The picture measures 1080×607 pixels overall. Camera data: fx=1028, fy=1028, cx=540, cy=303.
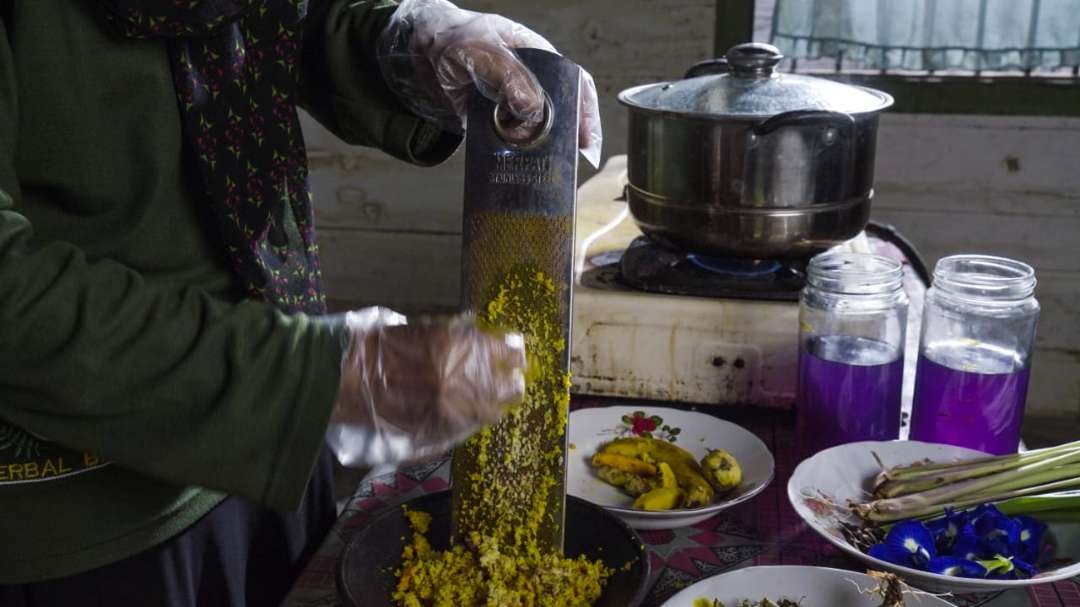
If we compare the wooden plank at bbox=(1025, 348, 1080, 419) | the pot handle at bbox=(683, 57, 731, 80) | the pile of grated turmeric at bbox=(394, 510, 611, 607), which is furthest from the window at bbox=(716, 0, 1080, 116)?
the pile of grated turmeric at bbox=(394, 510, 611, 607)

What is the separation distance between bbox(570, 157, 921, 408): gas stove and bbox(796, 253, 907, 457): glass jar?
11cm

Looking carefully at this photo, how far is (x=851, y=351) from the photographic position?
52.4 inches

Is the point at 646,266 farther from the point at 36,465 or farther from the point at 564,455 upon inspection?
the point at 36,465

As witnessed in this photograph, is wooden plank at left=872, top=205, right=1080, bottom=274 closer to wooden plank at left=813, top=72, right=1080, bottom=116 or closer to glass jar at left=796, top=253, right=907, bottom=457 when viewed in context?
wooden plank at left=813, top=72, right=1080, bottom=116

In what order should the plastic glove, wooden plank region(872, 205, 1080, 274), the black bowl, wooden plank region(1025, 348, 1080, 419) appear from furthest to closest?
1. wooden plank region(1025, 348, 1080, 419)
2. wooden plank region(872, 205, 1080, 274)
3. the plastic glove
4. the black bowl

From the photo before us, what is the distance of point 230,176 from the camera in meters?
1.05

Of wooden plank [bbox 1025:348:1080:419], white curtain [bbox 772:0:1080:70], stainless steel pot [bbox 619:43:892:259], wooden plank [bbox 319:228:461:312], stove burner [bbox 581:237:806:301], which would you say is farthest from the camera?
wooden plank [bbox 319:228:461:312]

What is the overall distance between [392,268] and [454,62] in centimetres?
223

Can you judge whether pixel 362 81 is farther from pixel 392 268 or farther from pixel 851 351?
pixel 392 268

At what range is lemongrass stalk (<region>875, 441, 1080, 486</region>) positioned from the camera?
115 cm

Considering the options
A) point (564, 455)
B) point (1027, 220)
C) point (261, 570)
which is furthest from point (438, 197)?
point (564, 455)

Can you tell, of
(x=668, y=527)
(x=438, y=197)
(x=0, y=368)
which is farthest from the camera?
(x=438, y=197)

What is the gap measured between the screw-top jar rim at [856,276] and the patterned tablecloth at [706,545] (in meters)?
0.24

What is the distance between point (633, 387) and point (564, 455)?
52 centimetres
